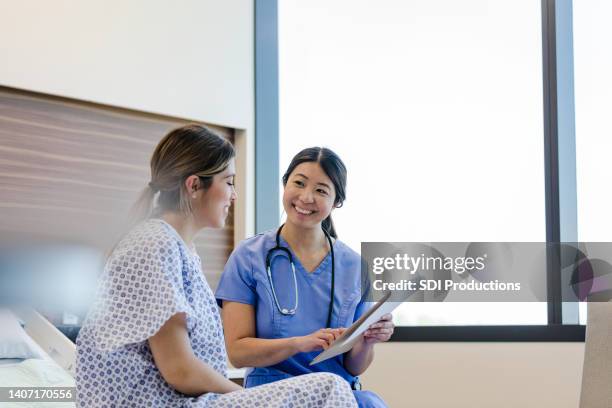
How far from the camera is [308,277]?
7.52 feet

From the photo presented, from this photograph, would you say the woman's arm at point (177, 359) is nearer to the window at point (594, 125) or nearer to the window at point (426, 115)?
the window at point (426, 115)

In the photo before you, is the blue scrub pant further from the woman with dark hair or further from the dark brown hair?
the dark brown hair

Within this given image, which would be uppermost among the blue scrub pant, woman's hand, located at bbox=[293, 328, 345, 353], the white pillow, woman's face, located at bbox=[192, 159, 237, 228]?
woman's face, located at bbox=[192, 159, 237, 228]

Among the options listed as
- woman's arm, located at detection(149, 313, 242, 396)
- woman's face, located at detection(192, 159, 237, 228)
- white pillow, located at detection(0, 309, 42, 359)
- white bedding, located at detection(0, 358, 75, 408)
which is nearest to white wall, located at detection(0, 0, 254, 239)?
white pillow, located at detection(0, 309, 42, 359)

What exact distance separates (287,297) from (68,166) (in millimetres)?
1171

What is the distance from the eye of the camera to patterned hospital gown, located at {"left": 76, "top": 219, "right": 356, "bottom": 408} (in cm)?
155

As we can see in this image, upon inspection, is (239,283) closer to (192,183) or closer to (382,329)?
(382,329)

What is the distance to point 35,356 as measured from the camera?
2736mm

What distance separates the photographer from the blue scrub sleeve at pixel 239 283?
2.24 metres

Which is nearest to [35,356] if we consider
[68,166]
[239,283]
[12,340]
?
[12,340]

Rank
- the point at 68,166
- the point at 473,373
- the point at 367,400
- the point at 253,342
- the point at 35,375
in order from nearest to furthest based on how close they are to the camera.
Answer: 1. the point at 367,400
2. the point at 253,342
3. the point at 35,375
4. the point at 68,166
5. the point at 473,373

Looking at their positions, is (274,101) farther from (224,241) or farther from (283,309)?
(283,309)

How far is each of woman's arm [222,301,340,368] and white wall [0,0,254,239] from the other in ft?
3.99

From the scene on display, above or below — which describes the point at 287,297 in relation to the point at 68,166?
below
